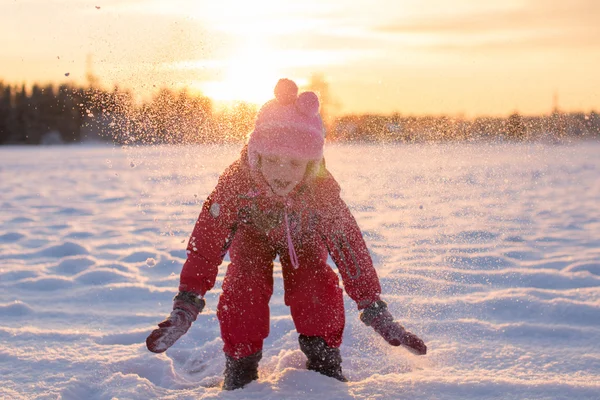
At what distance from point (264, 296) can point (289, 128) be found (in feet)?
2.03

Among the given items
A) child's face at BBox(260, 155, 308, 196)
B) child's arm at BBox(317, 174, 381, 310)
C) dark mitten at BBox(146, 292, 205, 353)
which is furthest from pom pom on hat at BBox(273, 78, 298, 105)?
dark mitten at BBox(146, 292, 205, 353)

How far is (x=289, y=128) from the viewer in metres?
2.15

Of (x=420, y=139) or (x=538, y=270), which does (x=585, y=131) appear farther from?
(x=538, y=270)

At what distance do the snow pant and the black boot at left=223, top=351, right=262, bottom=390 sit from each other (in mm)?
19

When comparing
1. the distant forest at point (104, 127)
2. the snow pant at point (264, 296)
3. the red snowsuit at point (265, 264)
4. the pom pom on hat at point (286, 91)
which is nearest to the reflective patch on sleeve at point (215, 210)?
the red snowsuit at point (265, 264)

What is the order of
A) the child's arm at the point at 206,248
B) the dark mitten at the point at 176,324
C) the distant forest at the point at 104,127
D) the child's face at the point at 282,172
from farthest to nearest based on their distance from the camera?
the distant forest at the point at 104,127 → the child's face at the point at 282,172 → the child's arm at the point at 206,248 → the dark mitten at the point at 176,324

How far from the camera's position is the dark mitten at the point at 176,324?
6.17 feet

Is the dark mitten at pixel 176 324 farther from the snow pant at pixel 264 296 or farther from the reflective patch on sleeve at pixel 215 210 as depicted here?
the reflective patch on sleeve at pixel 215 210

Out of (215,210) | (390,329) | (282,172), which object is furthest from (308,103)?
(390,329)

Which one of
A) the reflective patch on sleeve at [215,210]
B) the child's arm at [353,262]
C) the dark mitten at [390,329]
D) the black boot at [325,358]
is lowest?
the black boot at [325,358]

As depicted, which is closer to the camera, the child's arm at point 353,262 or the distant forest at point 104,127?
the child's arm at point 353,262

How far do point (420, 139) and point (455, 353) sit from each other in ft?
71.3

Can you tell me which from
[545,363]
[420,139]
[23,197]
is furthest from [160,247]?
[420,139]

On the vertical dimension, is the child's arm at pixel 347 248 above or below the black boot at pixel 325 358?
above
